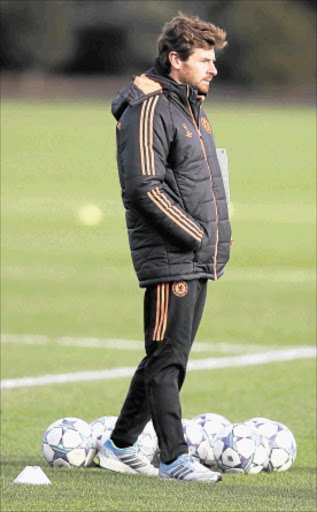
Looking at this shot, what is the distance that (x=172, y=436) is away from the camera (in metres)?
6.44

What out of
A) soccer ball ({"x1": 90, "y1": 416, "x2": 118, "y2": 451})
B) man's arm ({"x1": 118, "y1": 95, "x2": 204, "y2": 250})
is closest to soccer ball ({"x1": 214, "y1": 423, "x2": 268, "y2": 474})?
soccer ball ({"x1": 90, "y1": 416, "x2": 118, "y2": 451})

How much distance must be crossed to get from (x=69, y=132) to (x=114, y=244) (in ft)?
113

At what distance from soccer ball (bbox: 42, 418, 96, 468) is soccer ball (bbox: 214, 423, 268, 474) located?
0.72 metres

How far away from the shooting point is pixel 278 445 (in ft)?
→ 24.2

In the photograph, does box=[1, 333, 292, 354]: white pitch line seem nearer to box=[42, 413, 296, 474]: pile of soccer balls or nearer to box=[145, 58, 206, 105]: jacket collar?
box=[42, 413, 296, 474]: pile of soccer balls

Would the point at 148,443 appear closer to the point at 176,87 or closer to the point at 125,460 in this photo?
the point at 125,460

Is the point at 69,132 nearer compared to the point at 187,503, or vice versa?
the point at 187,503

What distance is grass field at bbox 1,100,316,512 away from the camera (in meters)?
5.91

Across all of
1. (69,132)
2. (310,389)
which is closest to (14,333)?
(310,389)

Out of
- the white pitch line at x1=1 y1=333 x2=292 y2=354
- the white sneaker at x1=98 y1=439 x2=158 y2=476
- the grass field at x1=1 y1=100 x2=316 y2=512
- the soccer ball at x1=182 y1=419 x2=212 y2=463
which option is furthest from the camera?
the white pitch line at x1=1 y1=333 x2=292 y2=354

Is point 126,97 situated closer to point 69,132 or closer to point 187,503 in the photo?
point 187,503

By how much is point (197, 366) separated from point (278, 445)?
4.55 m

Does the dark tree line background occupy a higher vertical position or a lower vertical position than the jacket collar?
higher

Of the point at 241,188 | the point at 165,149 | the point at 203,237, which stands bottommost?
the point at 241,188
